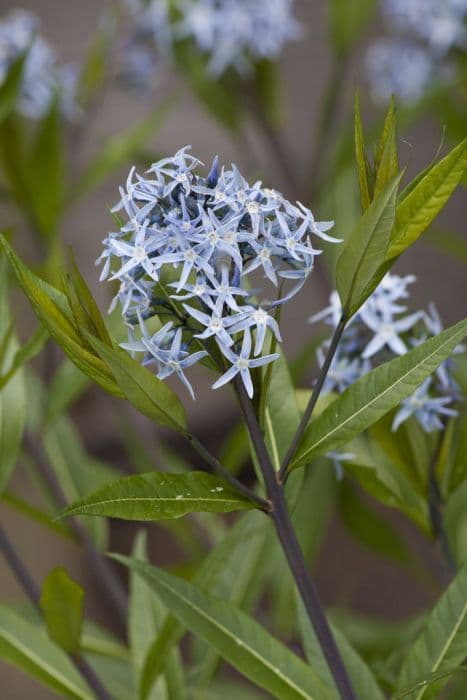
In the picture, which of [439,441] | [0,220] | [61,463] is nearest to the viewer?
[439,441]

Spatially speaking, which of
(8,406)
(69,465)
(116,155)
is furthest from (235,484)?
(116,155)

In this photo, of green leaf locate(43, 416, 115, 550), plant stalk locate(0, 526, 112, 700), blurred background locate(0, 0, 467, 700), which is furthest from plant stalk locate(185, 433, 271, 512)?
blurred background locate(0, 0, 467, 700)

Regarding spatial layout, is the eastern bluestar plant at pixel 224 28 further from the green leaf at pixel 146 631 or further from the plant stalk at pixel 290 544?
the plant stalk at pixel 290 544

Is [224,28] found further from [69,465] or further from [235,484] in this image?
[235,484]

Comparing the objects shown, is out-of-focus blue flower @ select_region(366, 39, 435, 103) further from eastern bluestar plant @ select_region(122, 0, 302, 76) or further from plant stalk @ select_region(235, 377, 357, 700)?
plant stalk @ select_region(235, 377, 357, 700)

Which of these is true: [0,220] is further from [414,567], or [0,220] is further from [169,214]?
[169,214]

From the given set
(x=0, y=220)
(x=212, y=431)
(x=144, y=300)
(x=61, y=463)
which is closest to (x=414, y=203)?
(x=144, y=300)
